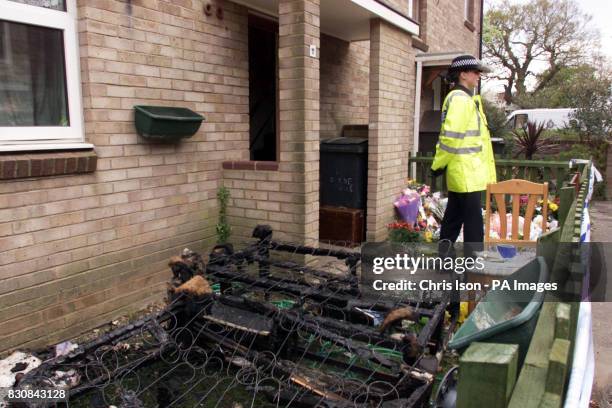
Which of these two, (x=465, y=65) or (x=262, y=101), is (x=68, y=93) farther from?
(x=262, y=101)

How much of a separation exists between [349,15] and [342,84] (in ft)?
5.49

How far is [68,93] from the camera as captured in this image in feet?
12.0

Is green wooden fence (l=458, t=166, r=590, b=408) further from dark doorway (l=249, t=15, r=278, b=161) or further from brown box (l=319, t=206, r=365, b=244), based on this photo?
dark doorway (l=249, t=15, r=278, b=161)

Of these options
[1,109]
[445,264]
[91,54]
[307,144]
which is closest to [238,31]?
[307,144]

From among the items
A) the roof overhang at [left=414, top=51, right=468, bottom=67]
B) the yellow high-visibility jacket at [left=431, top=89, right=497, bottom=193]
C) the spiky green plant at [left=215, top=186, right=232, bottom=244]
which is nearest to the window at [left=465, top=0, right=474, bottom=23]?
the roof overhang at [left=414, top=51, right=468, bottom=67]

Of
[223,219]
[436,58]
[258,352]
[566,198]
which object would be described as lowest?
[258,352]

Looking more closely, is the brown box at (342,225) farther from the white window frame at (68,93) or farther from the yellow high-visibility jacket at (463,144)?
the white window frame at (68,93)

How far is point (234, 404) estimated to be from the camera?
2891mm

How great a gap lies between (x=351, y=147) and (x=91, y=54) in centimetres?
320

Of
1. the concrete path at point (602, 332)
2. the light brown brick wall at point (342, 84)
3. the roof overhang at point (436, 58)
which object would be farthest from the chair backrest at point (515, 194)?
the roof overhang at point (436, 58)

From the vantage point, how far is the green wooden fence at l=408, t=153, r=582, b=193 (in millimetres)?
7629

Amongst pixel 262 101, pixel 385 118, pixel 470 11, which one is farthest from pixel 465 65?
pixel 470 11

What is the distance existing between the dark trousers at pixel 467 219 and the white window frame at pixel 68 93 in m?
3.00

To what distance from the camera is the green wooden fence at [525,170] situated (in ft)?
25.0
